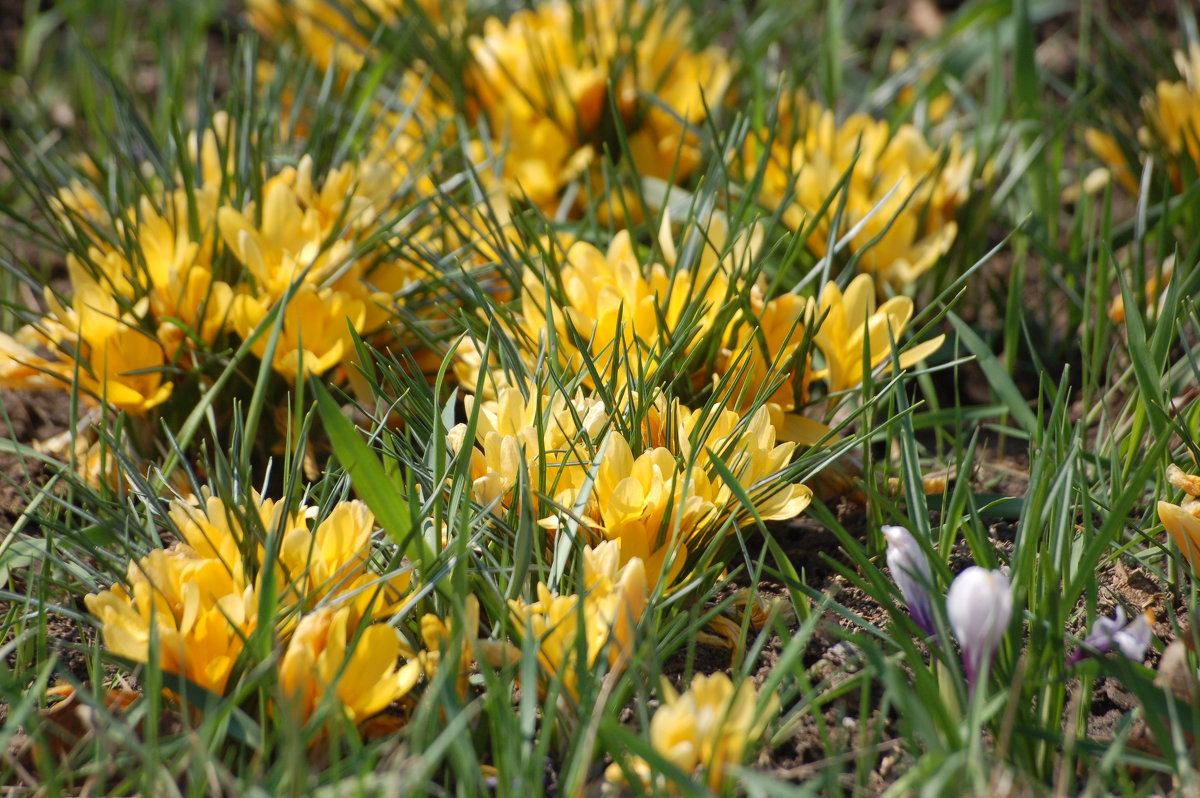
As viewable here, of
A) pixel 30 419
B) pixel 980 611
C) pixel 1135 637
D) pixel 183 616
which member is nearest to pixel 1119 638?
pixel 1135 637

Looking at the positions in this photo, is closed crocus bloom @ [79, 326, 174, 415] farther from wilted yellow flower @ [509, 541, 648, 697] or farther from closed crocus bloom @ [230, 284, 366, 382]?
wilted yellow flower @ [509, 541, 648, 697]

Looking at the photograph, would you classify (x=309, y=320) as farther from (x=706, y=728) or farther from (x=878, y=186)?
(x=878, y=186)

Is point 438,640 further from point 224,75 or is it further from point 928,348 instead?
point 224,75

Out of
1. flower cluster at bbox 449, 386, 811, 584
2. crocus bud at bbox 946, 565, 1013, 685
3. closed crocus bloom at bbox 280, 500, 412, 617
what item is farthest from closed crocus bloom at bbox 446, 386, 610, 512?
crocus bud at bbox 946, 565, 1013, 685

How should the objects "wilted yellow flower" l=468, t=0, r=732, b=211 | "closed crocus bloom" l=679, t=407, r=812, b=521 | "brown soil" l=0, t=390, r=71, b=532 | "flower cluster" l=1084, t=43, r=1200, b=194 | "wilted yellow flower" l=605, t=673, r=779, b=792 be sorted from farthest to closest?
"wilted yellow flower" l=468, t=0, r=732, b=211, "flower cluster" l=1084, t=43, r=1200, b=194, "brown soil" l=0, t=390, r=71, b=532, "closed crocus bloom" l=679, t=407, r=812, b=521, "wilted yellow flower" l=605, t=673, r=779, b=792

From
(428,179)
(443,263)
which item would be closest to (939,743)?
(443,263)

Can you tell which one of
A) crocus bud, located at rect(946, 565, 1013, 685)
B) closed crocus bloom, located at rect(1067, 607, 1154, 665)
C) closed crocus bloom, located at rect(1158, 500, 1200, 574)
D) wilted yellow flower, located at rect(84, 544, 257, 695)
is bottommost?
closed crocus bloom, located at rect(1158, 500, 1200, 574)
